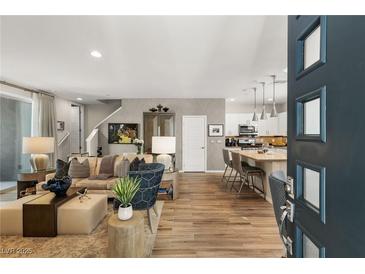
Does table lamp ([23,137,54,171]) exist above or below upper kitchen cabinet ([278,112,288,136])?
below

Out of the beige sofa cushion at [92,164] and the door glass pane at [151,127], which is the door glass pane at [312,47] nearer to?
the beige sofa cushion at [92,164]

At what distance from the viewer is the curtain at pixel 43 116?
18.5ft

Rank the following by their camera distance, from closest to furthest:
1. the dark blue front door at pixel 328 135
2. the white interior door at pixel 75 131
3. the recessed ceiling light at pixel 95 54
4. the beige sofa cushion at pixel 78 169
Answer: the dark blue front door at pixel 328 135 < the recessed ceiling light at pixel 95 54 < the beige sofa cushion at pixel 78 169 < the white interior door at pixel 75 131

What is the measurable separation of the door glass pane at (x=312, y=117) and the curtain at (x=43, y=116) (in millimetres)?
6595

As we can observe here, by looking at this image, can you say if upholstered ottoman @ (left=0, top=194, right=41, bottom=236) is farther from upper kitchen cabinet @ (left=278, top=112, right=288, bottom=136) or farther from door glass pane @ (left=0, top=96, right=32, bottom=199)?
upper kitchen cabinet @ (left=278, top=112, right=288, bottom=136)

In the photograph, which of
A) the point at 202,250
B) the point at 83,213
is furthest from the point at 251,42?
the point at 83,213

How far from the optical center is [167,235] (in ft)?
8.74

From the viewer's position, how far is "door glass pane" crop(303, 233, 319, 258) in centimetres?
84

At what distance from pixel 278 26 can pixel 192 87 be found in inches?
→ 127

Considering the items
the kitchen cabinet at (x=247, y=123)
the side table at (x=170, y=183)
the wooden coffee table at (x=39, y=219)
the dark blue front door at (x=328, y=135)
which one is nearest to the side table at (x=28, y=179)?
the wooden coffee table at (x=39, y=219)

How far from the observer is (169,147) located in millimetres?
3910

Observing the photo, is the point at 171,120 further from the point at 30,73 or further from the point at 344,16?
the point at 344,16

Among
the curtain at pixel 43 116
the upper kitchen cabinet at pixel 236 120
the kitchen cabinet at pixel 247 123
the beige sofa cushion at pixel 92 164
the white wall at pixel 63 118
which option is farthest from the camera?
the upper kitchen cabinet at pixel 236 120

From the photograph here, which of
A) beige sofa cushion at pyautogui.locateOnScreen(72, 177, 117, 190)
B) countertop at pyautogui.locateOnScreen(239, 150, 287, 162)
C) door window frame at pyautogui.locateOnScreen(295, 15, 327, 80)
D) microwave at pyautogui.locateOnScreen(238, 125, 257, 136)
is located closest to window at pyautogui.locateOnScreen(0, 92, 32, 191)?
beige sofa cushion at pyautogui.locateOnScreen(72, 177, 117, 190)
